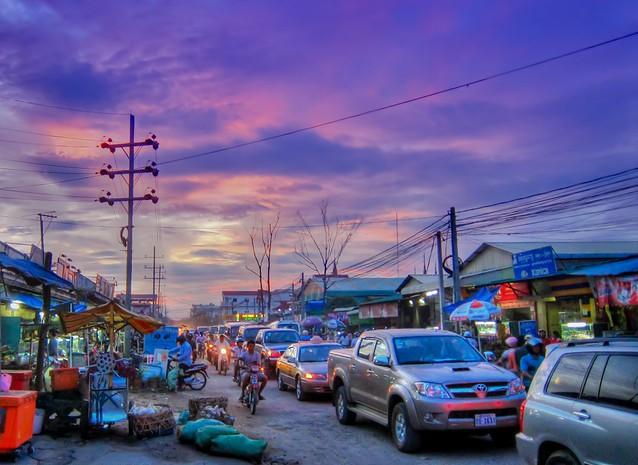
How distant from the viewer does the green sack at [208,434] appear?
9.41 m

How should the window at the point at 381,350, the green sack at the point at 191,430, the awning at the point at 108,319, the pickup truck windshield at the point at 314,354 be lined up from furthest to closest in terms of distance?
the pickup truck windshield at the point at 314,354 < the awning at the point at 108,319 < the window at the point at 381,350 < the green sack at the point at 191,430

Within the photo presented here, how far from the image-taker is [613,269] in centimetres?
1562

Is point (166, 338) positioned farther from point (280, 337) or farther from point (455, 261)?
point (455, 261)

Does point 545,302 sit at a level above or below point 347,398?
above

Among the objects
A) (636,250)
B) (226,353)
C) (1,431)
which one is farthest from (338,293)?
(1,431)

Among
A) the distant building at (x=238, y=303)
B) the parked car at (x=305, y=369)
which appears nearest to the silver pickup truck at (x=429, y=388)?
the parked car at (x=305, y=369)

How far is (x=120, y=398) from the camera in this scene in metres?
10.9

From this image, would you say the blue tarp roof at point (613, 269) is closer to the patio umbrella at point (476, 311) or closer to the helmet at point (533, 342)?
the patio umbrella at point (476, 311)

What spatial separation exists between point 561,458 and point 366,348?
6401 millimetres

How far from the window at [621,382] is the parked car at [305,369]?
11.4m

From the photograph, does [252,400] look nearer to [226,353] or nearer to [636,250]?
[226,353]

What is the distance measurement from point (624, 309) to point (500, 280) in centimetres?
471

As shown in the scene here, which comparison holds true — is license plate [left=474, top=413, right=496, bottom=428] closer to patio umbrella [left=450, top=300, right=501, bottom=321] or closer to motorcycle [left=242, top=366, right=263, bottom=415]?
motorcycle [left=242, top=366, right=263, bottom=415]

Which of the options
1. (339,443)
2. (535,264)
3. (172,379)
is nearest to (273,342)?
(172,379)
